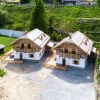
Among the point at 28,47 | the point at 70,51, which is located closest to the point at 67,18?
the point at 28,47

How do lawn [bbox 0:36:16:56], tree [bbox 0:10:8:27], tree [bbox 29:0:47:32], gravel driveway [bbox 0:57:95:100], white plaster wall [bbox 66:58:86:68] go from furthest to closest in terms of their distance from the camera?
1. tree [bbox 0:10:8:27]
2. tree [bbox 29:0:47:32]
3. lawn [bbox 0:36:16:56]
4. white plaster wall [bbox 66:58:86:68]
5. gravel driveway [bbox 0:57:95:100]

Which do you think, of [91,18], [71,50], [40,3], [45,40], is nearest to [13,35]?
[40,3]

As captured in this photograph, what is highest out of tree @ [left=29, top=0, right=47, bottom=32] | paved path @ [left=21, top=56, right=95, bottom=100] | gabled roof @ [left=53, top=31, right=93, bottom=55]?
tree @ [left=29, top=0, right=47, bottom=32]

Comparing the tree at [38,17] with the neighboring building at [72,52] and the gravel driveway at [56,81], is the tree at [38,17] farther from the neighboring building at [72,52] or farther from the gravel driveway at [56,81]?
the neighboring building at [72,52]

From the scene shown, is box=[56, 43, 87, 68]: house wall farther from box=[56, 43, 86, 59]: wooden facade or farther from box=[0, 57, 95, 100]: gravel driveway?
box=[0, 57, 95, 100]: gravel driveway

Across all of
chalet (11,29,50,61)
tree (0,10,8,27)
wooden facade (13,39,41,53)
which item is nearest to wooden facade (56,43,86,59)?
chalet (11,29,50,61)

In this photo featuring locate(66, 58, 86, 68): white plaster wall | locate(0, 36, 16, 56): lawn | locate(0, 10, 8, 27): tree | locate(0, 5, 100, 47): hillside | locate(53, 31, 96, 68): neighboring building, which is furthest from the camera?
locate(0, 10, 8, 27): tree

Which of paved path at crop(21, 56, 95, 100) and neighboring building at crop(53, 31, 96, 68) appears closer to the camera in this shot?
paved path at crop(21, 56, 95, 100)

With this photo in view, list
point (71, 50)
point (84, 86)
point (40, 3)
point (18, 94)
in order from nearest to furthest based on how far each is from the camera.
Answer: point (18, 94) < point (84, 86) < point (71, 50) < point (40, 3)

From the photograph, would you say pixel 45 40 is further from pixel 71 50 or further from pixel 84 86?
pixel 84 86
